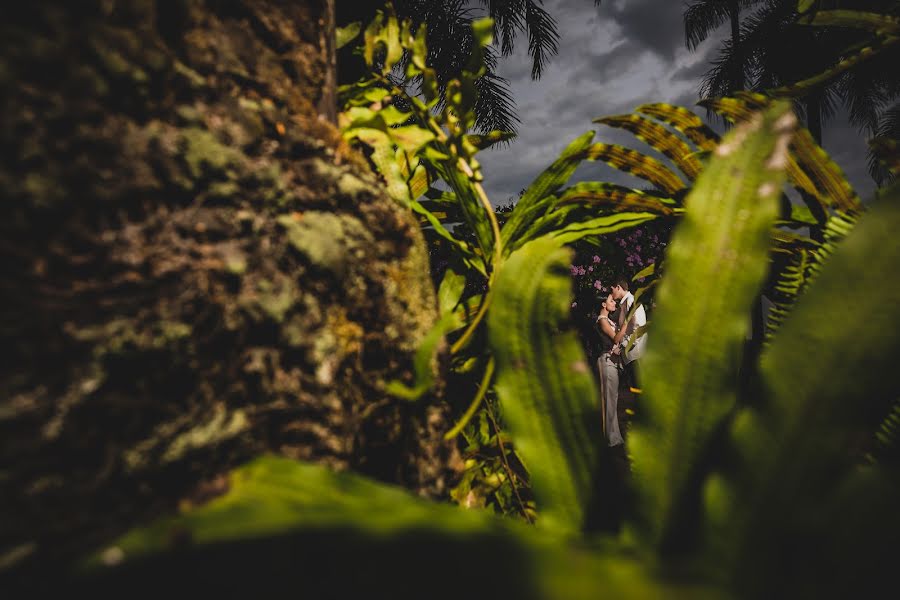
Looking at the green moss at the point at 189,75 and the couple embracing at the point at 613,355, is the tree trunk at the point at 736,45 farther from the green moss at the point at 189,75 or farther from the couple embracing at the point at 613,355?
the green moss at the point at 189,75

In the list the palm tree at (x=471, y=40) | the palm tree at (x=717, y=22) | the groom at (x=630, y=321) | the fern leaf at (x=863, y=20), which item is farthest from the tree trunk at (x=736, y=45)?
the fern leaf at (x=863, y=20)

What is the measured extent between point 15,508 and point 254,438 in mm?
133

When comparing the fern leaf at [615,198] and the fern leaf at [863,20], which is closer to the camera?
the fern leaf at [863,20]

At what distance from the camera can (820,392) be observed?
31 cm

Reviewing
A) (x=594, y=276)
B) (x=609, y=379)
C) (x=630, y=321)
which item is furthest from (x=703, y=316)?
(x=594, y=276)

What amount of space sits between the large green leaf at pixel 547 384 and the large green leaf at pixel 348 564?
19cm

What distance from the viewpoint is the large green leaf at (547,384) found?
40cm

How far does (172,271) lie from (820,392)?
1.64ft

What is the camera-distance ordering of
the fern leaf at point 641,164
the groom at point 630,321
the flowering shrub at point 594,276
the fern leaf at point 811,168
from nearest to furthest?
1. the fern leaf at point 811,168
2. the fern leaf at point 641,164
3. the groom at point 630,321
4. the flowering shrub at point 594,276

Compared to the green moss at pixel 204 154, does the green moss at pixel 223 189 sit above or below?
below

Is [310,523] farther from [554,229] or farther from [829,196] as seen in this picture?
[829,196]

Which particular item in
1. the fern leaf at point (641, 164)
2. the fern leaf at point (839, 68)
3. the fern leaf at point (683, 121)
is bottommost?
the fern leaf at point (641, 164)

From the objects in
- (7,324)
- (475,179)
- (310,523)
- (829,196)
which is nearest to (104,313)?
(7,324)

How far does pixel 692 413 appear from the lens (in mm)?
360
